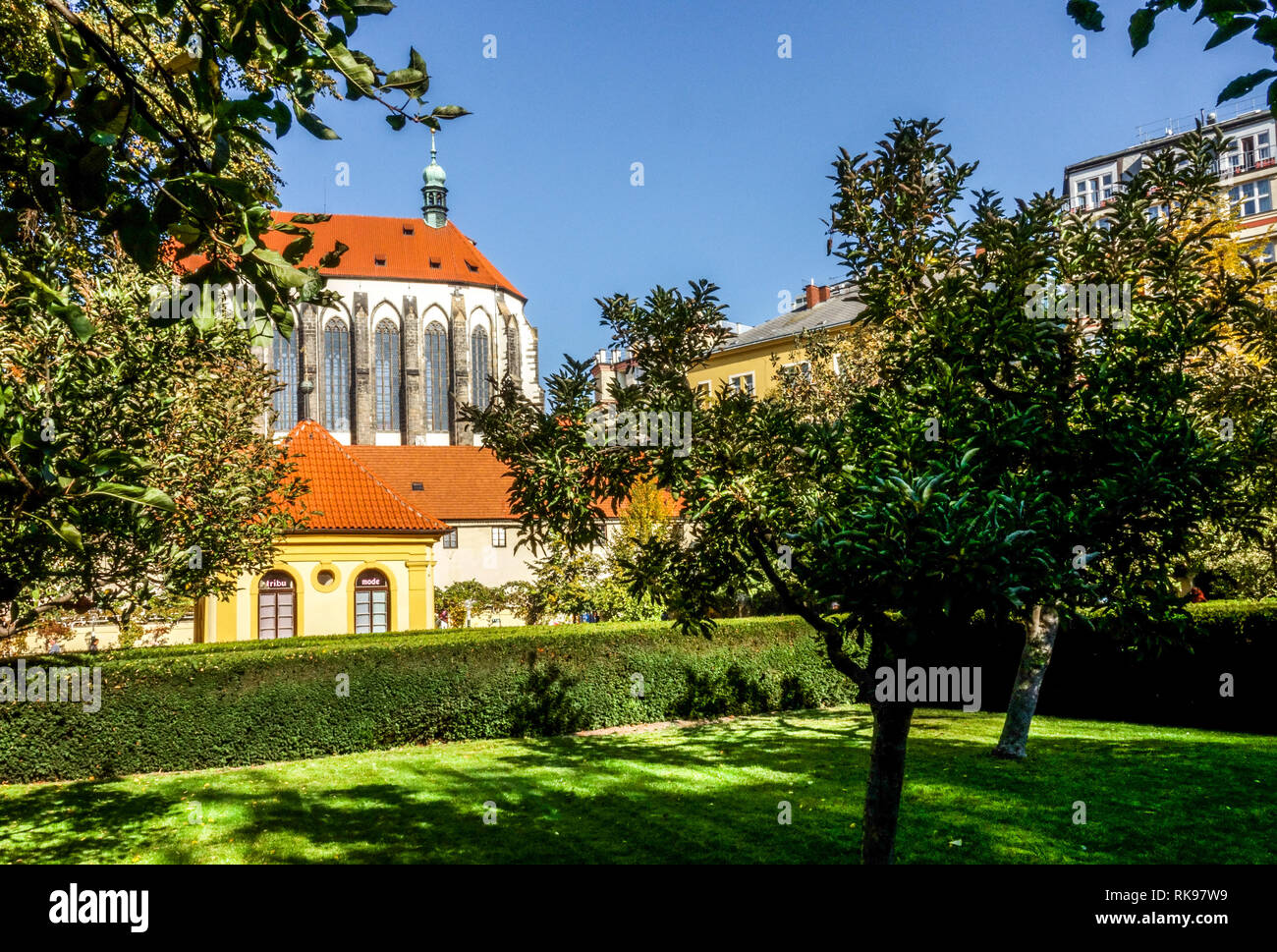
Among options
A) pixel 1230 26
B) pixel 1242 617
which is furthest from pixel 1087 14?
pixel 1242 617

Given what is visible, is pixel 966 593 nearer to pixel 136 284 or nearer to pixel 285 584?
pixel 136 284

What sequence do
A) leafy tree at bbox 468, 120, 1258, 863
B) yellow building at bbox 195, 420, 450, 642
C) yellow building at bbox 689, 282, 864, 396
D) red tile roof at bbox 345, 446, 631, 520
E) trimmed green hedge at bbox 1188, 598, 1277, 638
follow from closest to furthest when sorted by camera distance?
1. leafy tree at bbox 468, 120, 1258, 863
2. trimmed green hedge at bbox 1188, 598, 1277, 638
3. yellow building at bbox 195, 420, 450, 642
4. red tile roof at bbox 345, 446, 631, 520
5. yellow building at bbox 689, 282, 864, 396

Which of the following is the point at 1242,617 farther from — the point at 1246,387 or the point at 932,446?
the point at 932,446

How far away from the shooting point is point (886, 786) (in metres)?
6.28

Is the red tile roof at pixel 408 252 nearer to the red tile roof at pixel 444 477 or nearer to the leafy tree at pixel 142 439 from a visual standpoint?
the red tile roof at pixel 444 477

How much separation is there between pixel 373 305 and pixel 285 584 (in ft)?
146

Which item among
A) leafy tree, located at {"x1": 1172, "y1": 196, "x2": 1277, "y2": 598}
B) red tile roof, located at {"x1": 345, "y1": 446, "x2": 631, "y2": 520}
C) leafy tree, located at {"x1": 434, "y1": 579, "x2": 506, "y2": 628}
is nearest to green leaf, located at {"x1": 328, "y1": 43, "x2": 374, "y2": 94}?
leafy tree, located at {"x1": 1172, "y1": 196, "x2": 1277, "y2": 598}

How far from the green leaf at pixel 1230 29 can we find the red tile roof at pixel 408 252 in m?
66.5

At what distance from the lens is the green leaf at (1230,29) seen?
2832 mm

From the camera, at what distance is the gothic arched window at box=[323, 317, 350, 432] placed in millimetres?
63125

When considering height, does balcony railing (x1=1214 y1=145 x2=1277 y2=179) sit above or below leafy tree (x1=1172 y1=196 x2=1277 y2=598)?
above

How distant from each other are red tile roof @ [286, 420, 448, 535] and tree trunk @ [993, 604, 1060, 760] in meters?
16.7

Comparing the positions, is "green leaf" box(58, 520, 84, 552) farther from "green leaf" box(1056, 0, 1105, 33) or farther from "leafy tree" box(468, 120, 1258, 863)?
"green leaf" box(1056, 0, 1105, 33)
